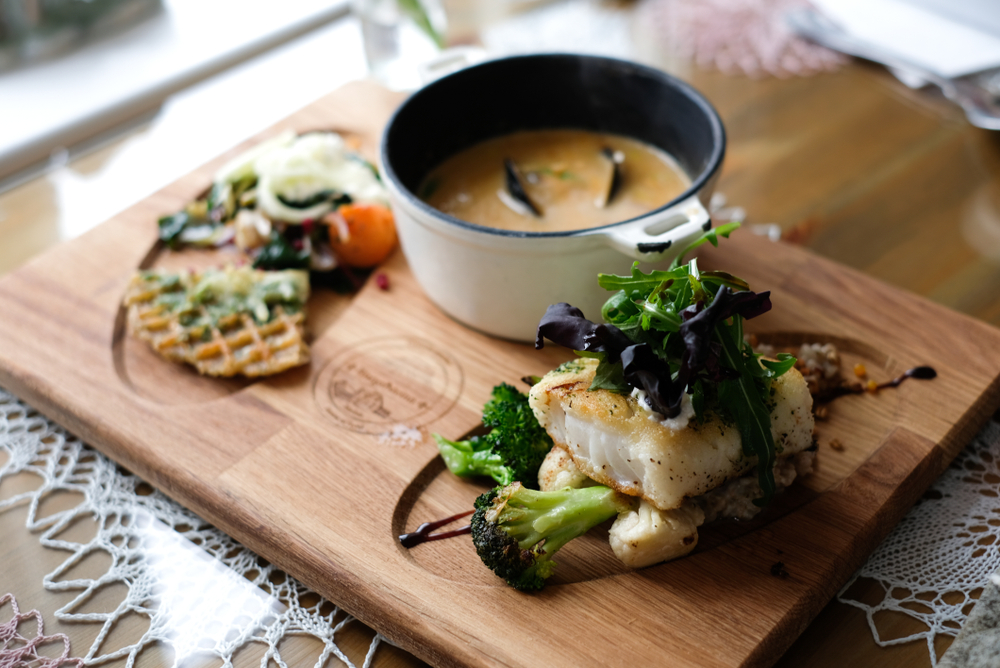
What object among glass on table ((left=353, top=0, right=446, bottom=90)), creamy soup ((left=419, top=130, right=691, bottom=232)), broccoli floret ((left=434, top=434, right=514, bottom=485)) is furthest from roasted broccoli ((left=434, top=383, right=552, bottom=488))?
glass on table ((left=353, top=0, right=446, bottom=90))

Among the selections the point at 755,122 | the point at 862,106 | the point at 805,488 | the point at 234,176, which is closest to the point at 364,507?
the point at 805,488

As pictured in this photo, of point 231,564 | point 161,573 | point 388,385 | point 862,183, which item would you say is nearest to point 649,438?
point 388,385

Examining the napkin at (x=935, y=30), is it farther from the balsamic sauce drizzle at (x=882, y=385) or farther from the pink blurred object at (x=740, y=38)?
the balsamic sauce drizzle at (x=882, y=385)

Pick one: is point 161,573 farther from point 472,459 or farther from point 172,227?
point 172,227

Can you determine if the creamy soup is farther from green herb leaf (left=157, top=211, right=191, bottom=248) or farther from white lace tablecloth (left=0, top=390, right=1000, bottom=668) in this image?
white lace tablecloth (left=0, top=390, right=1000, bottom=668)

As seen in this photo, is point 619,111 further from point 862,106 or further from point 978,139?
point 978,139

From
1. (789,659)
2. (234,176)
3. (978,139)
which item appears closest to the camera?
(789,659)
